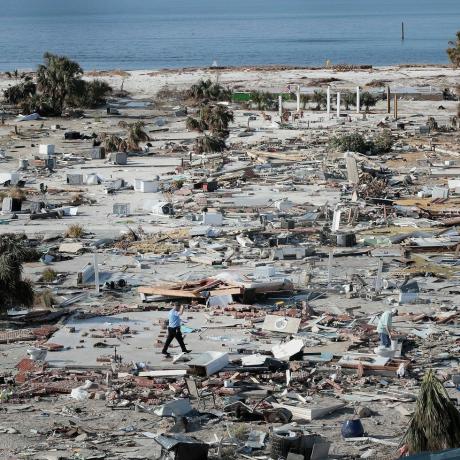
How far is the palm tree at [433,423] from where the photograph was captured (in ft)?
46.9

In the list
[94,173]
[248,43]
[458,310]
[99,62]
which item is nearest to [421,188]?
[94,173]

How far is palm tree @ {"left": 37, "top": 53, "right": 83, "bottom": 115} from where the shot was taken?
2211 inches

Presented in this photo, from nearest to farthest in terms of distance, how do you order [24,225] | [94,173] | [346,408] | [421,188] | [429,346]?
[346,408]
[429,346]
[24,225]
[421,188]
[94,173]

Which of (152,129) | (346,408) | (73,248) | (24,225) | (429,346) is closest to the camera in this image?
(346,408)

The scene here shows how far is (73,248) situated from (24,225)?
377 cm

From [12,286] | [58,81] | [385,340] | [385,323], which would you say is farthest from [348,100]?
[385,340]

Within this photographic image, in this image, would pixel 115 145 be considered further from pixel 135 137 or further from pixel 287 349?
pixel 287 349

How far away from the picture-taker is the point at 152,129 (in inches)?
1988

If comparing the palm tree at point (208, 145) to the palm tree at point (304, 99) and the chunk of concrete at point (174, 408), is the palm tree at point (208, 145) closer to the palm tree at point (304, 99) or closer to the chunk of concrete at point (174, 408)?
the palm tree at point (304, 99)

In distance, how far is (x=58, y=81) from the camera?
56.6 m

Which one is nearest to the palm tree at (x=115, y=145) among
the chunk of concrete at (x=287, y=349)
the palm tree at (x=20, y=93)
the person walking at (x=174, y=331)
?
the palm tree at (x=20, y=93)

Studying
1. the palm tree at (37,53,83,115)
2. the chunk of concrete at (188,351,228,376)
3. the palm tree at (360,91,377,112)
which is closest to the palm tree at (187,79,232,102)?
the palm tree at (37,53,83,115)

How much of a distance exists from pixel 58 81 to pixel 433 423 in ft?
145

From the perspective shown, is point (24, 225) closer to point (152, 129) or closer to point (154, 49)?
point (152, 129)
